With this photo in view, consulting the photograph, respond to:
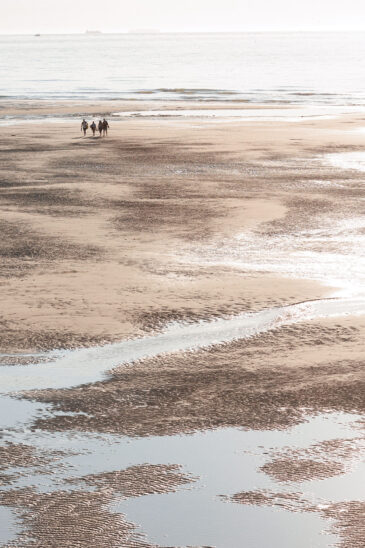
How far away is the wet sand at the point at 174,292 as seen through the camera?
10406 mm

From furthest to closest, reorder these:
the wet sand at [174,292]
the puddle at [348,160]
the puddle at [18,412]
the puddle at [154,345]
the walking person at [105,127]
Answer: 1. the walking person at [105,127]
2. the puddle at [348,160]
3. the puddle at [154,345]
4. the puddle at [18,412]
5. the wet sand at [174,292]

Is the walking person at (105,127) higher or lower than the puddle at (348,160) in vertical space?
higher

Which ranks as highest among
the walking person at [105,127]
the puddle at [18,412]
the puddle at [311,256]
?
the walking person at [105,127]

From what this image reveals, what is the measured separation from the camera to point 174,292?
1727 centimetres

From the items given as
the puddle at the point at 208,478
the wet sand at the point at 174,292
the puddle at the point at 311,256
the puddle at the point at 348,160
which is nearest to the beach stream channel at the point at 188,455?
the puddle at the point at 208,478

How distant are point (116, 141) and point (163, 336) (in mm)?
29318

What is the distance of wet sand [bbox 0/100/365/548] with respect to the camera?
10406 mm

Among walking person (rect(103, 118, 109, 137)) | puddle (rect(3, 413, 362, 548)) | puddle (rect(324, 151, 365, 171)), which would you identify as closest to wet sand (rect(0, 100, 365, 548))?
puddle (rect(3, 413, 362, 548))

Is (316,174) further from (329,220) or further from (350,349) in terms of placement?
(350,349)

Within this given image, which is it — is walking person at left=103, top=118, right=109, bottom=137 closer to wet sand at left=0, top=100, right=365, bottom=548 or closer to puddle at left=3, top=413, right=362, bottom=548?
wet sand at left=0, top=100, right=365, bottom=548

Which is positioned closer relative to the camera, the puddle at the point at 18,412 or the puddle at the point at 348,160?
the puddle at the point at 18,412

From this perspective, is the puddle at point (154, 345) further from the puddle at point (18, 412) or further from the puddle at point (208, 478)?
the puddle at point (208, 478)

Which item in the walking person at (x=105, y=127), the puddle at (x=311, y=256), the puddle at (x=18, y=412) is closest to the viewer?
the puddle at (x=18, y=412)

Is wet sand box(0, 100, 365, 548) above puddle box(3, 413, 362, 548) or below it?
above
